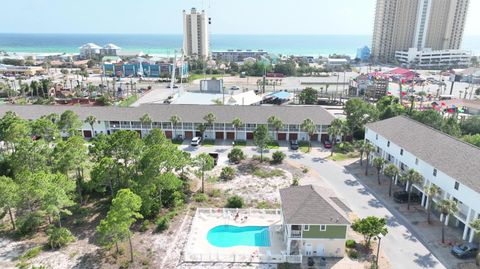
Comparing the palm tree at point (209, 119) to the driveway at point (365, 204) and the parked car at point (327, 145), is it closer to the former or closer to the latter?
the driveway at point (365, 204)

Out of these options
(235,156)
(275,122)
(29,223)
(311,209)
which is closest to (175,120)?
(235,156)

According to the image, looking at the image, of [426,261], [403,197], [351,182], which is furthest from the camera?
[351,182]

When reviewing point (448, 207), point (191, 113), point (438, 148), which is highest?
point (438, 148)

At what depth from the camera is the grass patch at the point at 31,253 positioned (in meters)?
31.9

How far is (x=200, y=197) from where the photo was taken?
43.1 m

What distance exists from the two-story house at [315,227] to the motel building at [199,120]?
105ft

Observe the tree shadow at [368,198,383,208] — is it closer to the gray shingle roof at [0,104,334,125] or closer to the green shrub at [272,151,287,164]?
the green shrub at [272,151,287,164]

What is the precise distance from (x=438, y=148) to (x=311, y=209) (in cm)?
2009

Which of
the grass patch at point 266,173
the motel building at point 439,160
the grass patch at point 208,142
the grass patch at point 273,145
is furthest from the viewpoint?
the grass patch at point 208,142

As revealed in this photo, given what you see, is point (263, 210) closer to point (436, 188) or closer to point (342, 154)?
point (436, 188)

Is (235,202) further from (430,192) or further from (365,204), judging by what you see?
(430,192)

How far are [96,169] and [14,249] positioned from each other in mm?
11076

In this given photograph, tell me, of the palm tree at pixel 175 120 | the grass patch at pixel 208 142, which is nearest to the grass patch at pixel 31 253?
the palm tree at pixel 175 120

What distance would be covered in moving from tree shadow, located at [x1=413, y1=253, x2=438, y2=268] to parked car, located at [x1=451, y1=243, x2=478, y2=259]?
2.26 m
